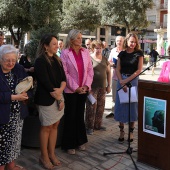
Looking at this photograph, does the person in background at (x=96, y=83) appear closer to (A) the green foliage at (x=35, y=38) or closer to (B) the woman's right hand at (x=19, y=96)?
(A) the green foliage at (x=35, y=38)

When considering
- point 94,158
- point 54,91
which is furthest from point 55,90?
point 94,158

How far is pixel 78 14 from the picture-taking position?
85.3 feet

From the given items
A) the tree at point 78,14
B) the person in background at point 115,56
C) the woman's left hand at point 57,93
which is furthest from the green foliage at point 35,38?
the tree at point 78,14

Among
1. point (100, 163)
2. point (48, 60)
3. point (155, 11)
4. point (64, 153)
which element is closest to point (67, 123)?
point (64, 153)

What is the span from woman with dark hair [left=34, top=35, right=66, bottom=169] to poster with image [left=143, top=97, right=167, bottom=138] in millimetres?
1117

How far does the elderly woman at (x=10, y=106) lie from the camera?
284 cm

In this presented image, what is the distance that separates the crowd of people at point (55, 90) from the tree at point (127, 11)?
60.4ft

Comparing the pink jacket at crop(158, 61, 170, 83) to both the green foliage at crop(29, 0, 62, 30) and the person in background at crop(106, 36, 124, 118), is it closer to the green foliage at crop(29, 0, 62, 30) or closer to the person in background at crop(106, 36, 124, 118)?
the person in background at crop(106, 36, 124, 118)

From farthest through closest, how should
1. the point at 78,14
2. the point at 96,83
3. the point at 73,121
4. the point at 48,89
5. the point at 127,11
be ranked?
the point at 78,14 → the point at 127,11 → the point at 96,83 → the point at 73,121 → the point at 48,89

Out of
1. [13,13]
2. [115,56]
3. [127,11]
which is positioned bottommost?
[115,56]

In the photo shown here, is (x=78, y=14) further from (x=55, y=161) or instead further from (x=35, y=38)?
(x=55, y=161)

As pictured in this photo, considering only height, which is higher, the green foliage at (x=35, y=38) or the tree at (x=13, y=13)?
the tree at (x=13, y=13)

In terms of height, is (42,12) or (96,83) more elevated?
(42,12)

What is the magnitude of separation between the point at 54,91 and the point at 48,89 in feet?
0.26
